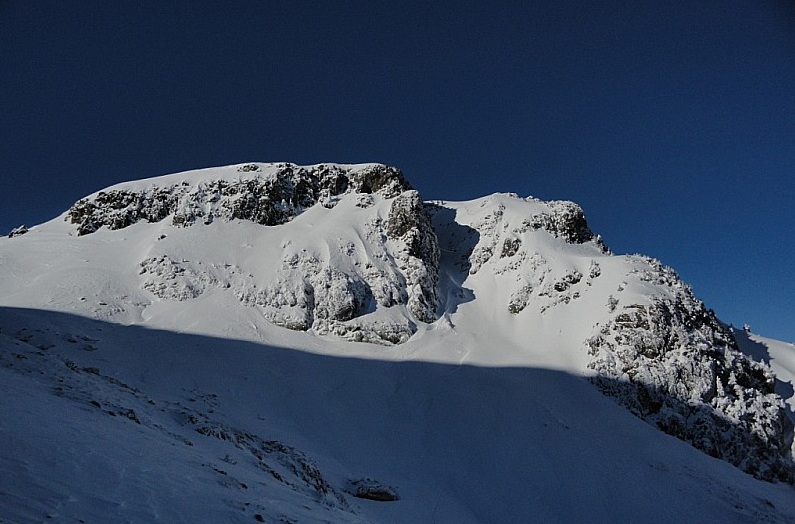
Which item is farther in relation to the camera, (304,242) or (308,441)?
(304,242)

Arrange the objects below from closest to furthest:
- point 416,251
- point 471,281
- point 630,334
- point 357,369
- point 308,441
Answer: point 308,441 → point 357,369 → point 630,334 → point 416,251 → point 471,281

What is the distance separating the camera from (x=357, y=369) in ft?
107

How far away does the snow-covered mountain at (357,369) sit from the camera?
10.4m

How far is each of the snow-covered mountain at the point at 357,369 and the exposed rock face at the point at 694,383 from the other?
0.51 feet

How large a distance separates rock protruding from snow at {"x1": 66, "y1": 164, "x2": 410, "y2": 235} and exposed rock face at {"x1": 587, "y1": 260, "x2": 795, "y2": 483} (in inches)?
1175

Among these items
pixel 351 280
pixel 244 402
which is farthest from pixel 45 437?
pixel 351 280

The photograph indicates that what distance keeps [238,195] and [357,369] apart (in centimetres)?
2871

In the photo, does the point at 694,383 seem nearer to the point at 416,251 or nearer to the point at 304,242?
the point at 416,251

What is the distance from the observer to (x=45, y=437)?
7.59 meters

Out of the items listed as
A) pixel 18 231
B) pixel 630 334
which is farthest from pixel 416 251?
pixel 18 231

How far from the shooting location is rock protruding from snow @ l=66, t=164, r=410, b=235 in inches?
1971

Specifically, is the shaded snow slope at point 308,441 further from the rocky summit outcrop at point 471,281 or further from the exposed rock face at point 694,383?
the rocky summit outcrop at point 471,281

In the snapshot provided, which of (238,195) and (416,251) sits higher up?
(238,195)

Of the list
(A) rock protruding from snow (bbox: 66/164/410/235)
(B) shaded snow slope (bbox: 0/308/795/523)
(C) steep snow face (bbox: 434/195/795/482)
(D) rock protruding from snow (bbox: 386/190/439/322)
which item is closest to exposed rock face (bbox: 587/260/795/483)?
(C) steep snow face (bbox: 434/195/795/482)
